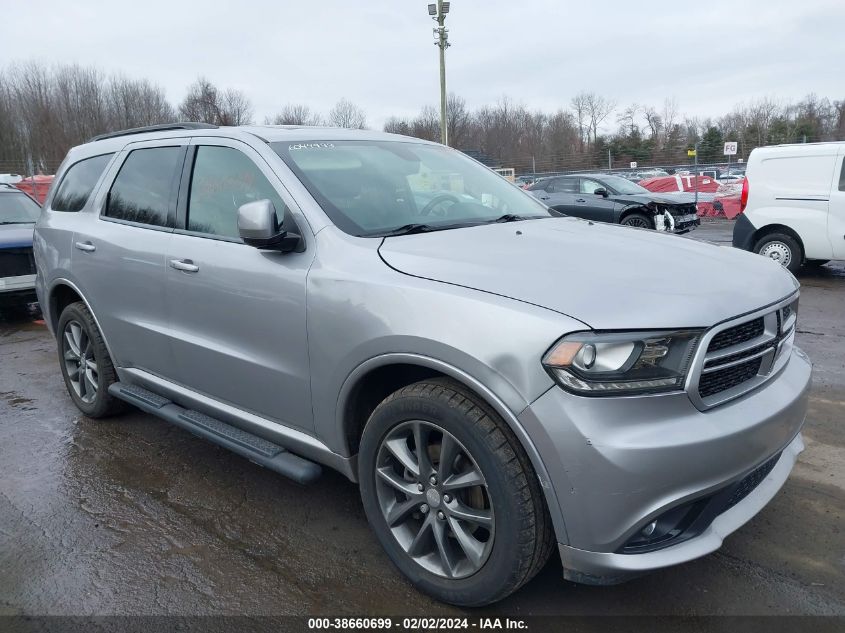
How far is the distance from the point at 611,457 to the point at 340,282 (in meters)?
1.25

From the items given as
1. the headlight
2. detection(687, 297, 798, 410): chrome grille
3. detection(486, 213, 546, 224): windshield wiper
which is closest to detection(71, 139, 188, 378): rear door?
detection(486, 213, 546, 224): windshield wiper

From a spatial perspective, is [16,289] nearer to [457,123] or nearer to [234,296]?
[234,296]

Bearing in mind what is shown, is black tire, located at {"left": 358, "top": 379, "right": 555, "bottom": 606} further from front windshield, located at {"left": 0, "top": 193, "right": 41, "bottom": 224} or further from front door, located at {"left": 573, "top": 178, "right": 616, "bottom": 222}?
front door, located at {"left": 573, "top": 178, "right": 616, "bottom": 222}

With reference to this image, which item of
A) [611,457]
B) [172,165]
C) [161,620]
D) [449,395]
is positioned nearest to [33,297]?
[172,165]

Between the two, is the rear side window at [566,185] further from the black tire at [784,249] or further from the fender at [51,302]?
the fender at [51,302]

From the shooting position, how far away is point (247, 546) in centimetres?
307

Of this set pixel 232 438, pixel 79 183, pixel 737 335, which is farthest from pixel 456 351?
pixel 79 183

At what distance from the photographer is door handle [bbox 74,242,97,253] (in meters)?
4.12

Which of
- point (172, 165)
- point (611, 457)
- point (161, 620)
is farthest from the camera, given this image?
point (172, 165)

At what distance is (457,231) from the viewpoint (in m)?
3.00

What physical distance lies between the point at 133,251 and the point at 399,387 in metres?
1.93

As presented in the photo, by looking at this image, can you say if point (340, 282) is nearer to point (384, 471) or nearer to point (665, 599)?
point (384, 471)

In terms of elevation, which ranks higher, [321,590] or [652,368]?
[652,368]

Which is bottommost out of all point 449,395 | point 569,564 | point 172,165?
point 569,564
